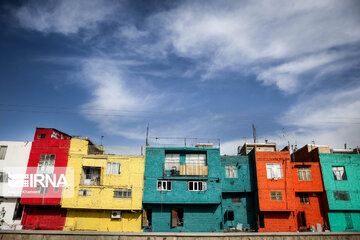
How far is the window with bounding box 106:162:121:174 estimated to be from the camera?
34.9 metres

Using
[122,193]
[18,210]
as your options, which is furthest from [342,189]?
[18,210]

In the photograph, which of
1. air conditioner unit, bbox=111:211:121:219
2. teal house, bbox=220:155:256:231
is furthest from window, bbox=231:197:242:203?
air conditioner unit, bbox=111:211:121:219

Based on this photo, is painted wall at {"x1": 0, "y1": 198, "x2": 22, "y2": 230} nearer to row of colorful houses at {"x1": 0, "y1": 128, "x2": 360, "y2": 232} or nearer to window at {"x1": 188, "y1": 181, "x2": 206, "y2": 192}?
row of colorful houses at {"x1": 0, "y1": 128, "x2": 360, "y2": 232}

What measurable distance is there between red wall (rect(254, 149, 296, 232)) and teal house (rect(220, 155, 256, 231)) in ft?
5.53

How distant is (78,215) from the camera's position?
3362cm

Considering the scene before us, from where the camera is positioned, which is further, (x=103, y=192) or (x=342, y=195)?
(x=342, y=195)

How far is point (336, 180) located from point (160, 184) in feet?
82.9

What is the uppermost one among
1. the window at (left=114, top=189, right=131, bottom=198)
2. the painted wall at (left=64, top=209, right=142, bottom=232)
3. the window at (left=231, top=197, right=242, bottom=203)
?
the window at (left=114, top=189, right=131, bottom=198)

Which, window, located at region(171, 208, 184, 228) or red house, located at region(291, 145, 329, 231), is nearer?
window, located at region(171, 208, 184, 228)

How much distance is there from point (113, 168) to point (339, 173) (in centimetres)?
3267

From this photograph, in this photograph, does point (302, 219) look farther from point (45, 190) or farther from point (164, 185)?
point (45, 190)

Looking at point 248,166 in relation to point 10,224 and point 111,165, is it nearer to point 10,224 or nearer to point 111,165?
point 111,165

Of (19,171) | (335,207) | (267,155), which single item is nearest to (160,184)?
(267,155)

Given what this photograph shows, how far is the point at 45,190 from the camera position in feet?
110
